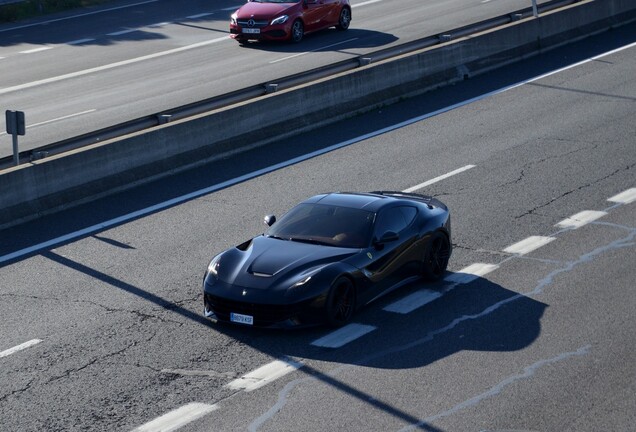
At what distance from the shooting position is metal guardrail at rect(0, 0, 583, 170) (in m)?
18.1

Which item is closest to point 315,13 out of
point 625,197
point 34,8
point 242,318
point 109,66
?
point 109,66

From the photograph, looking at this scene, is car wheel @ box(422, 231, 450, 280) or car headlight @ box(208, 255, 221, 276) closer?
car headlight @ box(208, 255, 221, 276)

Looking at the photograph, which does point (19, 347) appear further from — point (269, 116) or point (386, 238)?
point (269, 116)

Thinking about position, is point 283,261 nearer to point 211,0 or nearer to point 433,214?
point 433,214

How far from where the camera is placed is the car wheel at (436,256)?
43.2 ft

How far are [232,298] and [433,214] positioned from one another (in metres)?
3.13

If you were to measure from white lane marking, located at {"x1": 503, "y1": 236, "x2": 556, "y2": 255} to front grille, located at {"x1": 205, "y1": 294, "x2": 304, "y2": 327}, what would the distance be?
408 cm

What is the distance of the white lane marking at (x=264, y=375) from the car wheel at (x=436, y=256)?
9.66 feet

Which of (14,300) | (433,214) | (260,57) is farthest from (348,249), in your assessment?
(260,57)

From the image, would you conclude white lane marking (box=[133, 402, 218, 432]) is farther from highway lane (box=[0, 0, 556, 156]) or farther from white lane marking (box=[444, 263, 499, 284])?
highway lane (box=[0, 0, 556, 156])

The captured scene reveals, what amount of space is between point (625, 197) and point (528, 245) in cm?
288

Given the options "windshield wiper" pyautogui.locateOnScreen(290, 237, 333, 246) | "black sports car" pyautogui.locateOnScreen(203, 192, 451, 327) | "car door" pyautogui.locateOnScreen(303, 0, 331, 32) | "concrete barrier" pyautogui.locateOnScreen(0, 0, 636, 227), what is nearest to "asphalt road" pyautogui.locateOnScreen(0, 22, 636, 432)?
"black sports car" pyautogui.locateOnScreen(203, 192, 451, 327)

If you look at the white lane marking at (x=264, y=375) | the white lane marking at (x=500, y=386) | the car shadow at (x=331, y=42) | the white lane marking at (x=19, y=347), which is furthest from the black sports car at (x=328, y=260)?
the car shadow at (x=331, y=42)

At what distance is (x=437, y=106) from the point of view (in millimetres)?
23172
